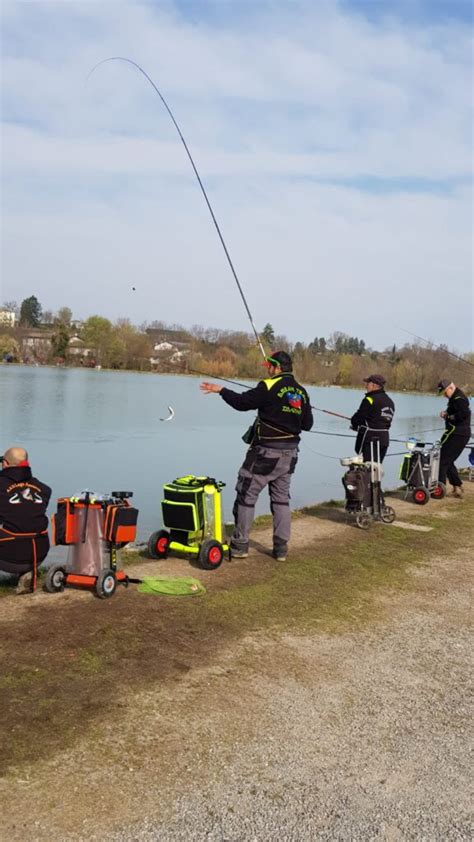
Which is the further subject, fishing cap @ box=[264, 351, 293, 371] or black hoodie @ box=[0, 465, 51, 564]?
fishing cap @ box=[264, 351, 293, 371]

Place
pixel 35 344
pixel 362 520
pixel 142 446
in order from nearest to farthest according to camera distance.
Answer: pixel 362 520 → pixel 142 446 → pixel 35 344

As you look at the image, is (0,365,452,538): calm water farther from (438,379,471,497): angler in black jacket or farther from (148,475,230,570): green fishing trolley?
(148,475,230,570): green fishing trolley

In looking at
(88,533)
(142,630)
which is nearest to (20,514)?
(88,533)

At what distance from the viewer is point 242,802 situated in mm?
3047

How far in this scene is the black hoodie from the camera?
540 cm

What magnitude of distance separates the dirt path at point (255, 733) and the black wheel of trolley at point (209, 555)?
1041 mm

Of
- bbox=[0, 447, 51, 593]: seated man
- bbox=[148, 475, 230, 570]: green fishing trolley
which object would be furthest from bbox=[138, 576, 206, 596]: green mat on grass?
bbox=[0, 447, 51, 593]: seated man

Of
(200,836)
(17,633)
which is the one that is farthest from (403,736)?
(17,633)

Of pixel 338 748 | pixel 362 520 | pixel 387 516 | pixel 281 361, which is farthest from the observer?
pixel 387 516

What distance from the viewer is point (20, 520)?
Result: 5434mm

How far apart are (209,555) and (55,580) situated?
4.90 ft

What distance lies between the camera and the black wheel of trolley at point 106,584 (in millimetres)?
5406

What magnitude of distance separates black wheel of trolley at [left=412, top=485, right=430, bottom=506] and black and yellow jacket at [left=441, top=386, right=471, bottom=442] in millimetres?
1145

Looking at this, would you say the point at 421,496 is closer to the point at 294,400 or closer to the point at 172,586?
the point at 294,400
